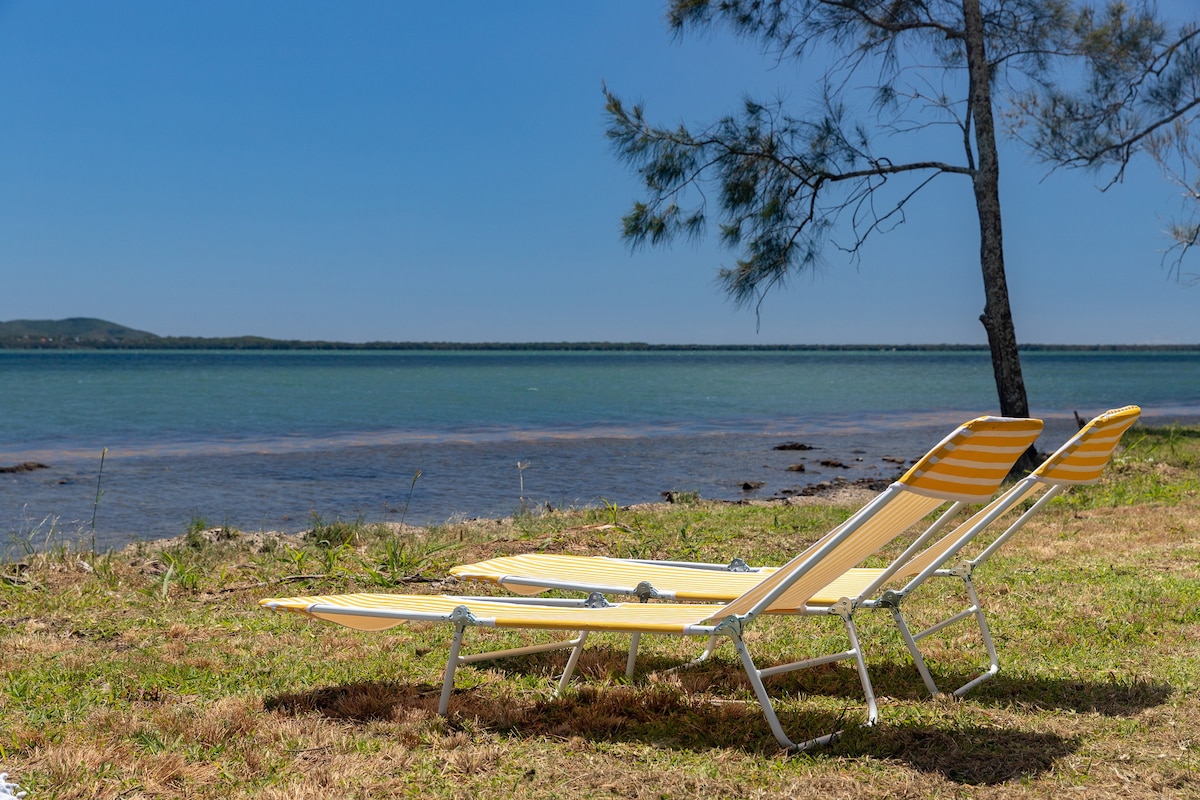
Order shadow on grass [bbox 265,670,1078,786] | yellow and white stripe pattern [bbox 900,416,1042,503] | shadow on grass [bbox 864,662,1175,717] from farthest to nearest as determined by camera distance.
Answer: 1. shadow on grass [bbox 864,662,1175,717]
2. shadow on grass [bbox 265,670,1078,786]
3. yellow and white stripe pattern [bbox 900,416,1042,503]

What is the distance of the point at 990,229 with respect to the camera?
11289 millimetres

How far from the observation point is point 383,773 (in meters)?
2.90

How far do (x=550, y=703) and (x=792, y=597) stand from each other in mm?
988

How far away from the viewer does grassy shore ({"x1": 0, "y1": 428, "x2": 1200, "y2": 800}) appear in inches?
111

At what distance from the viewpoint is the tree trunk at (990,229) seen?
11.2 m

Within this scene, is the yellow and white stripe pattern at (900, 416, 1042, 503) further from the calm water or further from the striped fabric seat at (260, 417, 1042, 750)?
the calm water

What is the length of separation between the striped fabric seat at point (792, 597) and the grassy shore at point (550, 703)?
25 centimetres

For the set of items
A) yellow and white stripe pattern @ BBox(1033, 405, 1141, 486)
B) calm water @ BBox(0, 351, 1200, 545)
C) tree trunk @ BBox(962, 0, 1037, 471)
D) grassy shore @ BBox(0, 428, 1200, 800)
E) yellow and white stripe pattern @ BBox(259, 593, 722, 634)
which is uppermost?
tree trunk @ BBox(962, 0, 1037, 471)

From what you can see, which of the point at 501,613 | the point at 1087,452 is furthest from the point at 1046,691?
the point at 501,613

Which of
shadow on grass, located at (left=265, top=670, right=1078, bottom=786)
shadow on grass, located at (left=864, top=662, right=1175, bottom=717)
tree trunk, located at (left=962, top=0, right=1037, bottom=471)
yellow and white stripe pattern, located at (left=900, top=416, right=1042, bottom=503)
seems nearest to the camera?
yellow and white stripe pattern, located at (left=900, top=416, right=1042, bottom=503)

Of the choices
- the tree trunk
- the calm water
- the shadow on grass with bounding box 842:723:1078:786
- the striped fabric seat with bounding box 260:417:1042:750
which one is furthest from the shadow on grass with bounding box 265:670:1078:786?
the tree trunk

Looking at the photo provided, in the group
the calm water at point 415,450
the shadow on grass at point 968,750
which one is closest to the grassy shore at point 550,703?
the shadow on grass at point 968,750

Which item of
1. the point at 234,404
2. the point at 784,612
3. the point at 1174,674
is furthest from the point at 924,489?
the point at 234,404

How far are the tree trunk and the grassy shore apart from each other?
547cm
